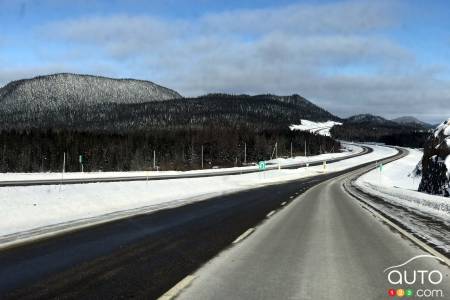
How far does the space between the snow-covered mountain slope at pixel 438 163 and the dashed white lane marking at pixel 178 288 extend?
28434mm

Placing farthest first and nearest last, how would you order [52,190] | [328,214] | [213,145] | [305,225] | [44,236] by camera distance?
[213,145], [52,190], [328,214], [305,225], [44,236]

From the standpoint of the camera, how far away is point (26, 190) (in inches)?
800

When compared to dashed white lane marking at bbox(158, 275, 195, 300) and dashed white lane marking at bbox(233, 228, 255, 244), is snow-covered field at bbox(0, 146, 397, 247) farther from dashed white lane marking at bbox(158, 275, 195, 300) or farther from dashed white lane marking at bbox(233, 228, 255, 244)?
dashed white lane marking at bbox(158, 275, 195, 300)

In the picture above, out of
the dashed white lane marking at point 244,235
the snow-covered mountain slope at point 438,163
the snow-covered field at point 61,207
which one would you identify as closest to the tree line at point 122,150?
the snow-covered mountain slope at point 438,163

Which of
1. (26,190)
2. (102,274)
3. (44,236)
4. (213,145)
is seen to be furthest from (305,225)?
(213,145)

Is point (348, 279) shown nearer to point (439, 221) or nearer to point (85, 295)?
point (85, 295)

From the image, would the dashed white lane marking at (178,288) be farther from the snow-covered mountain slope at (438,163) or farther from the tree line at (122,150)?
the tree line at (122,150)

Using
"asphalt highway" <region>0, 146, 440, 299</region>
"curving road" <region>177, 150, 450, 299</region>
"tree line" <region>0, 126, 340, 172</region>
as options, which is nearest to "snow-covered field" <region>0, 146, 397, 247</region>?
"asphalt highway" <region>0, 146, 440, 299</region>

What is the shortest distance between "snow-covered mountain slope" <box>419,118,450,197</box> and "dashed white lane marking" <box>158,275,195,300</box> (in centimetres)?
2843

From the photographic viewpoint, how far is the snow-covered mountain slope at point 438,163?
107 feet

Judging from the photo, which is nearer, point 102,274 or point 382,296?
point 382,296

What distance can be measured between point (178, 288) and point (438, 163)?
103 ft

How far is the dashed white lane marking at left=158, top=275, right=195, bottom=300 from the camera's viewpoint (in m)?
6.16

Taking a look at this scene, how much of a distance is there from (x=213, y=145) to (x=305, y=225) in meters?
105
